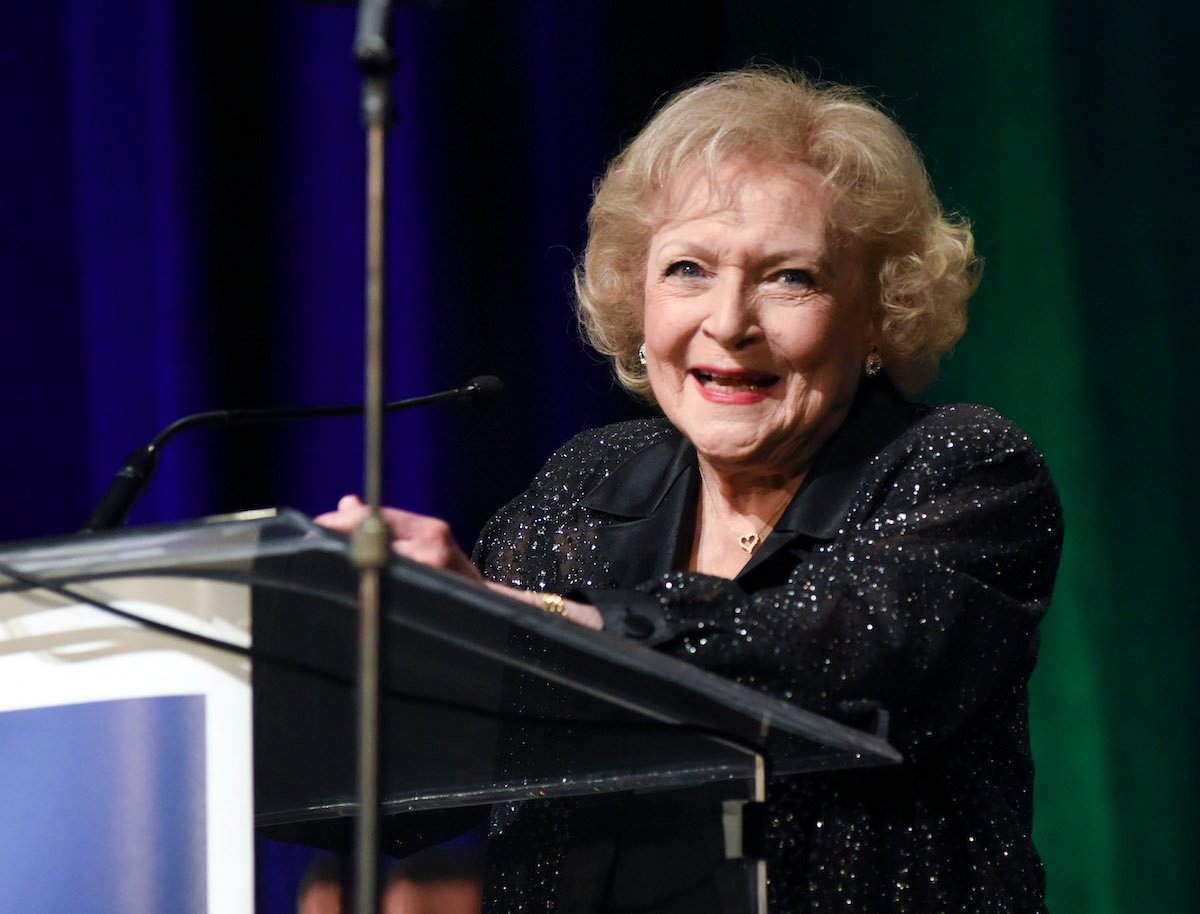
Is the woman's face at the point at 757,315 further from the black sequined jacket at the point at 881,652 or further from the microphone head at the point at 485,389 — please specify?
the microphone head at the point at 485,389

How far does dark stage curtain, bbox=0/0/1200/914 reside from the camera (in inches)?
91.0

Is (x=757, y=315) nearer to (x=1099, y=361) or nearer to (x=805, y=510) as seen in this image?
(x=805, y=510)

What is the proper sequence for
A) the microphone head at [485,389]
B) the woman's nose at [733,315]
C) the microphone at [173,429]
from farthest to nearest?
the woman's nose at [733,315]
the microphone head at [485,389]
the microphone at [173,429]

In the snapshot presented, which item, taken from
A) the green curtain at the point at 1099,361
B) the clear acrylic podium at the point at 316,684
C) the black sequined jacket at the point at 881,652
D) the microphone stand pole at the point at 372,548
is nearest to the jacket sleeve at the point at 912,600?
the black sequined jacket at the point at 881,652

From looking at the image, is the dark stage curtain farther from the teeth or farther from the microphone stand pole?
the microphone stand pole

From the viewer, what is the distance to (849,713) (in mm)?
1173

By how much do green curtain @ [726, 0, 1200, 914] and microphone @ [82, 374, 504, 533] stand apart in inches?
50.0

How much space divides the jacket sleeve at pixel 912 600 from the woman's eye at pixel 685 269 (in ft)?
1.04

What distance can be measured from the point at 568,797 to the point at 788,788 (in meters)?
0.36

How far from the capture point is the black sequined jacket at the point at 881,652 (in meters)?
1.19

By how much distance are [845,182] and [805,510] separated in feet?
1.24

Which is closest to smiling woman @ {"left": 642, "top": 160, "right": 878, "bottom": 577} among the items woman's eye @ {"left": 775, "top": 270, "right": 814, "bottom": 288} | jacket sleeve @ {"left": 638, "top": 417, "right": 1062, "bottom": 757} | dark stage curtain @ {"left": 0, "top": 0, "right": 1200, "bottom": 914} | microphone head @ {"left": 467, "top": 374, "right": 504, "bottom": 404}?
woman's eye @ {"left": 775, "top": 270, "right": 814, "bottom": 288}

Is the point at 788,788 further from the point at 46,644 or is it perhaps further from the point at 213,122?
the point at 213,122

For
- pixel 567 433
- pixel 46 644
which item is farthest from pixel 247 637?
pixel 567 433
